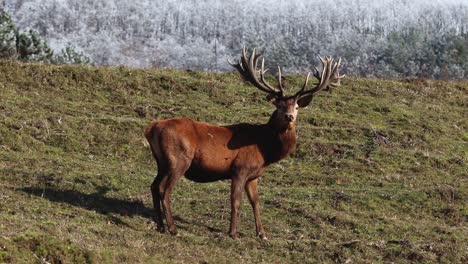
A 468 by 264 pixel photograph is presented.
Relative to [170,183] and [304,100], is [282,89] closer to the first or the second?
[304,100]

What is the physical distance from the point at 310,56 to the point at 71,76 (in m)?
62.1

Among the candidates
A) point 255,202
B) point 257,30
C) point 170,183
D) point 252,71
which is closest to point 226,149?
point 255,202

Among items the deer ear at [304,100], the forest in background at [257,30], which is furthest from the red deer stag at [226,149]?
the forest in background at [257,30]

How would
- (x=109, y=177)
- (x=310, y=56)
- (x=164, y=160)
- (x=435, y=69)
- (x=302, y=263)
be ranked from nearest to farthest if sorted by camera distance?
1. (x=302, y=263)
2. (x=164, y=160)
3. (x=109, y=177)
4. (x=435, y=69)
5. (x=310, y=56)

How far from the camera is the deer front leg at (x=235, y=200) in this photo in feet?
45.2

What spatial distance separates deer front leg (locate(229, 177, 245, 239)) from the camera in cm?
1377

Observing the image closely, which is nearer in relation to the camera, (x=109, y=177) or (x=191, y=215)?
(x=191, y=215)

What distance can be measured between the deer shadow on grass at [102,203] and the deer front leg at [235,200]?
386mm

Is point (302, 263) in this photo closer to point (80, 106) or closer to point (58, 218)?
point (58, 218)

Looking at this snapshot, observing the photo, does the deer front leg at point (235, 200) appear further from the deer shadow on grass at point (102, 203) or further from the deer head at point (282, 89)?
the deer head at point (282, 89)

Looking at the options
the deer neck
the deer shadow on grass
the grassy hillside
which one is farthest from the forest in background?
the deer shadow on grass

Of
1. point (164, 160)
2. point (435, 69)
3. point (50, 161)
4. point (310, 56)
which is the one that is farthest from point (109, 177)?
point (310, 56)

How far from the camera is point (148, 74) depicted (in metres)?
24.4

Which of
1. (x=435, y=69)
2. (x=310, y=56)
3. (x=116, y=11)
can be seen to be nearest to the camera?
(x=435, y=69)
